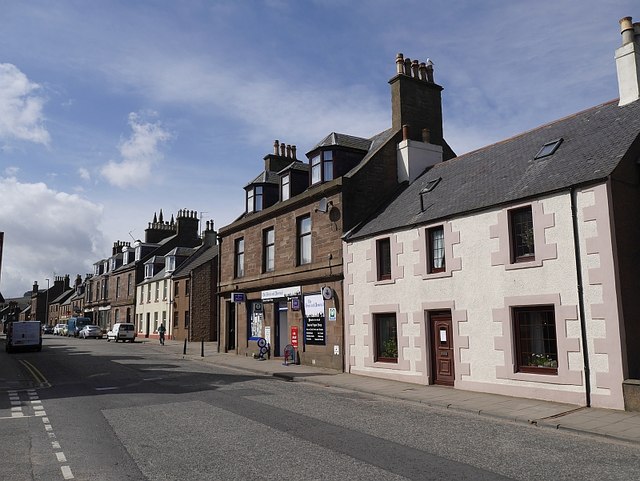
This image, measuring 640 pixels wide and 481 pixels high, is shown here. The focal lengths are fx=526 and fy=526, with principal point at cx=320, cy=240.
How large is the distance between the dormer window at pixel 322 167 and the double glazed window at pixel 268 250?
3752 millimetres

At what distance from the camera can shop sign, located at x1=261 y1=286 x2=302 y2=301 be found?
22812mm

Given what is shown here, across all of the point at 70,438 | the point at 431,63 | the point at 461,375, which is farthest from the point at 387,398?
the point at 431,63

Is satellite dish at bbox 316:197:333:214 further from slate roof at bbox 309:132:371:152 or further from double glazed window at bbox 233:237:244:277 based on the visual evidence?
double glazed window at bbox 233:237:244:277

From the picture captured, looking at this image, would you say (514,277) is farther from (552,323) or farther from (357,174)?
(357,174)

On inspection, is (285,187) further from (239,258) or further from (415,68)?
(415,68)

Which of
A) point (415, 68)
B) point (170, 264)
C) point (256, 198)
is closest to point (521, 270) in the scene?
point (415, 68)

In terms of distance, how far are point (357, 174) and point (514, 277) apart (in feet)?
29.2

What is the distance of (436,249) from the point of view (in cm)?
1645

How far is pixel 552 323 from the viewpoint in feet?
42.5

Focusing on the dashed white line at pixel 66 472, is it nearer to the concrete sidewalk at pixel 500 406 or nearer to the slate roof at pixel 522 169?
the concrete sidewalk at pixel 500 406

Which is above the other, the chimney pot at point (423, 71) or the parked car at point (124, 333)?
the chimney pot at point (423, 71)

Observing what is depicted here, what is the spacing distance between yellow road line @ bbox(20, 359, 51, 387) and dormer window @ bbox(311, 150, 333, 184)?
1298 cm

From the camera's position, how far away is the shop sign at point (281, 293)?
22812mm

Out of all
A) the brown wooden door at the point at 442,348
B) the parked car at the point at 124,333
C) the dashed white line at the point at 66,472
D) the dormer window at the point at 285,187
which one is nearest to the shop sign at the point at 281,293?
the dormer window at the point at 285,187
